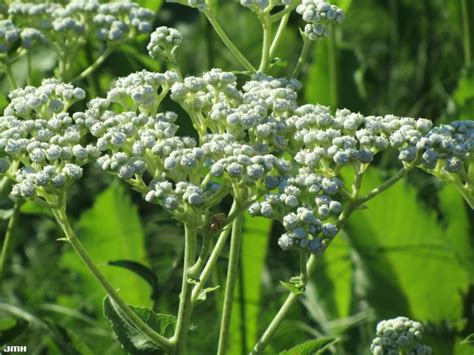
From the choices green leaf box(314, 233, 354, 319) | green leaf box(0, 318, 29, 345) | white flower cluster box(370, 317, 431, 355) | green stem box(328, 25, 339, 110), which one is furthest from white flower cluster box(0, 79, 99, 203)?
green leaf box(314, 233, 354, 319)

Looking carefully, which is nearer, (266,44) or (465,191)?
(465,191)

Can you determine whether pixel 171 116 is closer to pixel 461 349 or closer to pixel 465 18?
pixel 461 349

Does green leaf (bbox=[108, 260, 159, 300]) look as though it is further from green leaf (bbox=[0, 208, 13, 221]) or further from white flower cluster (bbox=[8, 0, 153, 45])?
white flower cluster (bbox=[8, 0, 153, 45])

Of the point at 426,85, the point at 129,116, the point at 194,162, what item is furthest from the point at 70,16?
the point at 426,85

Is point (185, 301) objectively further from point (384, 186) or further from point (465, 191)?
point (465, 191)

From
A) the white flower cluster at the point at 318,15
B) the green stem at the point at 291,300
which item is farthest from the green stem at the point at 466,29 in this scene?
the green stem at the point at 291,300

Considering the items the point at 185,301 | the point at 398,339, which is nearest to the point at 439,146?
the point at 398,339
